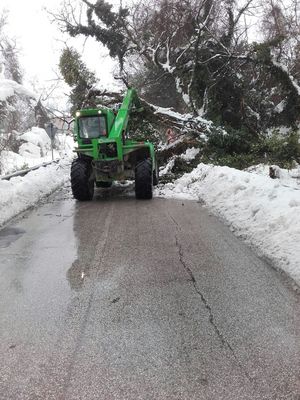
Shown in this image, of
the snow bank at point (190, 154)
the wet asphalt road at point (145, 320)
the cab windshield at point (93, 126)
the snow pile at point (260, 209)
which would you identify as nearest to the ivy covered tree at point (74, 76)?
the snow bank at point (190, 154)

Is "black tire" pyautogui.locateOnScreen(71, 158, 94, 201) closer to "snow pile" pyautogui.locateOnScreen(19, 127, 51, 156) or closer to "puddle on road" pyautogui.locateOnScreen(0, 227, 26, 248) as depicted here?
"puddle on road" pyautogui.locateOnScreen(0, 227, 26, 248)

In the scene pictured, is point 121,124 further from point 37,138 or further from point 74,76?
point 37,138

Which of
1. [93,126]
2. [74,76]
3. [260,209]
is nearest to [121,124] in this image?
[93,126]

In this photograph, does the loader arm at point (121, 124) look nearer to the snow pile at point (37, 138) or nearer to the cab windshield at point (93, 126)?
the cab windshield at point (93, 126)

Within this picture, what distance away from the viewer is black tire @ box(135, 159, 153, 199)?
1150 centimetres

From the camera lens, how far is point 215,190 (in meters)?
10.7

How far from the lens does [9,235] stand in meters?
8.12

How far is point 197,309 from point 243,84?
60.1ft

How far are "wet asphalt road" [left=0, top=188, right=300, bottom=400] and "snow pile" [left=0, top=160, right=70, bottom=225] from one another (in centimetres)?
266

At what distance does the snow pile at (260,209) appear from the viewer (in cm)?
575

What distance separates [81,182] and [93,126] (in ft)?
6.37

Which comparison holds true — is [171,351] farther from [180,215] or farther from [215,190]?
[215,190]

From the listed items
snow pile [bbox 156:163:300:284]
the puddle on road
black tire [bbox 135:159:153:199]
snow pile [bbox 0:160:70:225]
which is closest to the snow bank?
snow pile [bbox 156:163:300:284]

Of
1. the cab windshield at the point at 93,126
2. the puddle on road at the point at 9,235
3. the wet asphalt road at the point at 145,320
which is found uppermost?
the cab windshield at the point at 93,126
